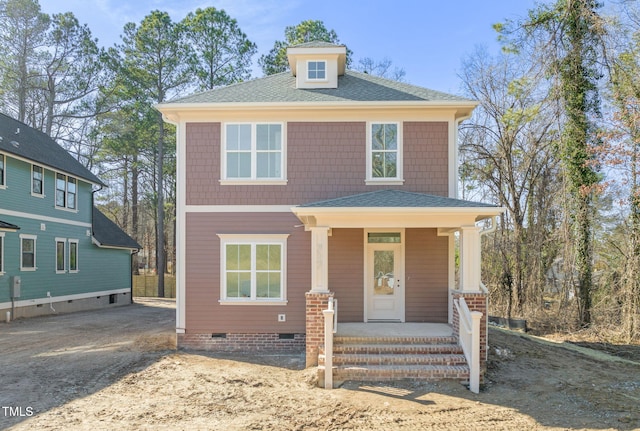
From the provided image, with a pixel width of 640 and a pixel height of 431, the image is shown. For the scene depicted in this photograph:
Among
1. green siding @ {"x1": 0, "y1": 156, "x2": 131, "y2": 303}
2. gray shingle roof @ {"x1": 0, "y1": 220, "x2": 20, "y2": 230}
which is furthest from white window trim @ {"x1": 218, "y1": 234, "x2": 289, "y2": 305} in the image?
green siding @ {"x1": 0, "y1": 156, "x2": 131, "y2": 303}

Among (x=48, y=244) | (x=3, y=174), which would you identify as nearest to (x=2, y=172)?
(x=3, y=174)

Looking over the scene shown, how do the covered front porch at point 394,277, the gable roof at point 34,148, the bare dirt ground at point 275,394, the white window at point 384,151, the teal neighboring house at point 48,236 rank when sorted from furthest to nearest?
the gable roof at point 34,148 → the teal neighboring house at point 48,236 → the white window at point 384,151 → the covered front porch at point 394,277 → the bare dirt ground at point 275,394

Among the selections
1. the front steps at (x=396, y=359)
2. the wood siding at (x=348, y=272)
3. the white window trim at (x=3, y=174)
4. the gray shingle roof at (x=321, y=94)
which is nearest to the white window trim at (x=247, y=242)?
the wood siding at (x=348, y=272)

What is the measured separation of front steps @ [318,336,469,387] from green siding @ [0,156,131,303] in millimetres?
12736

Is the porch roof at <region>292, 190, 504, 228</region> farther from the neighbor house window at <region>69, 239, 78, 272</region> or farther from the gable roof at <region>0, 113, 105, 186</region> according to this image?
the neighbor house window at <region>69, 239, 78, 272</region>

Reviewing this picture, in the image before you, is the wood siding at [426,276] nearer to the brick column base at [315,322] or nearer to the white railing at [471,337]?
the white railing at [471,337]

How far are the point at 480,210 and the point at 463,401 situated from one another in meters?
3.49

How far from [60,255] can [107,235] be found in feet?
12.9

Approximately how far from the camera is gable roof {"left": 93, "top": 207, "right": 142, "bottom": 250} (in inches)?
815

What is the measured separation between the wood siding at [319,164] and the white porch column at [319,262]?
1779 millimetres

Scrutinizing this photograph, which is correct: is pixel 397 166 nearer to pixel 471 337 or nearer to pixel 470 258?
pixel 470 258

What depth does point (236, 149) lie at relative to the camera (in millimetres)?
10352

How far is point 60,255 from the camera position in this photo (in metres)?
17.9

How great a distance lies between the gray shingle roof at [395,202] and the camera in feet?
28.0
